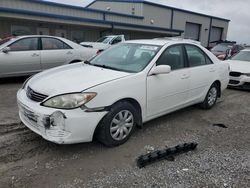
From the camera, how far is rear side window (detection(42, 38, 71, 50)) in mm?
7781

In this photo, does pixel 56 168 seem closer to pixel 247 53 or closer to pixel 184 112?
pixel 184 112

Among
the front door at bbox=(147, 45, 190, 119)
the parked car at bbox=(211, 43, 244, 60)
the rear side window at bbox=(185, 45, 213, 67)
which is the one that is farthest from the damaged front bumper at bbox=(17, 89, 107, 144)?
the parked car at bbox=(211, 43, 244, 60)

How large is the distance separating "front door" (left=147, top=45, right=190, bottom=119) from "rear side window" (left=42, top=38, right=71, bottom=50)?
4.66 metres

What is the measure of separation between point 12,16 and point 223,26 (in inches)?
1173

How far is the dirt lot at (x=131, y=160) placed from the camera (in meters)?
2.91

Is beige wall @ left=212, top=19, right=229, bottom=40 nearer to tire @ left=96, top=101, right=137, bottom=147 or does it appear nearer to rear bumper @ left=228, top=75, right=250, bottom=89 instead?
rear bumper @ left=228, top=75, right=250, bottom=89

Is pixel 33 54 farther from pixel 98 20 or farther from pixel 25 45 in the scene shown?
pixel 98 20

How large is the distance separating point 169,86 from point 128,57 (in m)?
0.88

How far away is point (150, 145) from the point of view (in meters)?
3.81

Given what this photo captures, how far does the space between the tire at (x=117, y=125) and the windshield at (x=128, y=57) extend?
0.67 metres

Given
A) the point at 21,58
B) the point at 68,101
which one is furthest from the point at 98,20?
the point at 68,101

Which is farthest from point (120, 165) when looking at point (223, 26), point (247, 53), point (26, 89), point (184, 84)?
point (223, 26)

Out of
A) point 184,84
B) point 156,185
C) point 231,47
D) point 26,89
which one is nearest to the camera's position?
point 156,185

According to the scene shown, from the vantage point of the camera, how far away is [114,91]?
343 cm
